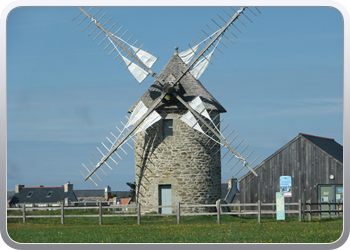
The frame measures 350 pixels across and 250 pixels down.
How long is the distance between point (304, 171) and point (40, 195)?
23650mm

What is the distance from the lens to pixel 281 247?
1049 centimetres

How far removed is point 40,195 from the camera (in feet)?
120

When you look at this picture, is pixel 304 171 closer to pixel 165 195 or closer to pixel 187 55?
pixel 165 195

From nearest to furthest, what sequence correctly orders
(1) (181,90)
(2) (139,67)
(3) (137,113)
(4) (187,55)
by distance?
(2) (139,67)
(3) (137,113)
(1) (181,90)
(4) (187,55)

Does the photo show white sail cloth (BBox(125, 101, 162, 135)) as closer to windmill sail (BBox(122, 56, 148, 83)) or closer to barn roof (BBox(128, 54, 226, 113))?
barn roof (BBox(128, 54, 226, 113))

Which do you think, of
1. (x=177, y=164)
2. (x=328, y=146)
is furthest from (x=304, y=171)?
(x=177, y=164)

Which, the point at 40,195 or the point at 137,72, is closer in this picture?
the point at 137,72

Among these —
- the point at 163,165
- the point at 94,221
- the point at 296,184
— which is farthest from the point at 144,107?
the point at 296,184

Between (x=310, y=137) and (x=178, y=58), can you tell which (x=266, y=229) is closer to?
(x=310, y=137)

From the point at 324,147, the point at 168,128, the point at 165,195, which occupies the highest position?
the point at 168,128

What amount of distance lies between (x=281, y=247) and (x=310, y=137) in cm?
965

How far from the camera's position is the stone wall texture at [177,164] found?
18609 mm

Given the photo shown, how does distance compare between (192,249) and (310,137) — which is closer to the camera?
(192,249)

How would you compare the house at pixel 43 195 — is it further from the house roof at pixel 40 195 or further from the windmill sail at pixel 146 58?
the windmill sail at pixel 146 58
